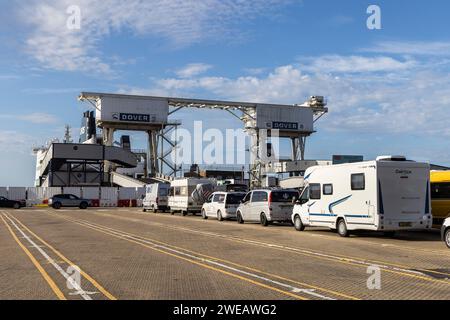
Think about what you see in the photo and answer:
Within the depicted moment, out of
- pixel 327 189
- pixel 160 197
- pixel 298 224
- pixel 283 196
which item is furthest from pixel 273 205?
pixel 160 197

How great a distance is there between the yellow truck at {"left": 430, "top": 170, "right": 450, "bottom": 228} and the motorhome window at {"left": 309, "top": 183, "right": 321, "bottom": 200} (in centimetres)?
485

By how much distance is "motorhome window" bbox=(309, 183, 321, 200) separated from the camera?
22216 millimetres

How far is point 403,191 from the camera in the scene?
19203 mm

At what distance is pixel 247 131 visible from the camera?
97.6 metres

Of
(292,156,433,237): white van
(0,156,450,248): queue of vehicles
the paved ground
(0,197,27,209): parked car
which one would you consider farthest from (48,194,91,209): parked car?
(292,156,433,237): white van

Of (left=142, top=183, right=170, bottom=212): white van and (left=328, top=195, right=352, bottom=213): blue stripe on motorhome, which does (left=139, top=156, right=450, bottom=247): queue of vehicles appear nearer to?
(left=328, top=195, right=352, bottom=213): blue stripe on motorhome

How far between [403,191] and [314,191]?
4199mm

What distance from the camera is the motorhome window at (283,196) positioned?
26656 millimetres

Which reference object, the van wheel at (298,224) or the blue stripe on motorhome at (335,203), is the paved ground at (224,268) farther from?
the van wheel at (298,224)

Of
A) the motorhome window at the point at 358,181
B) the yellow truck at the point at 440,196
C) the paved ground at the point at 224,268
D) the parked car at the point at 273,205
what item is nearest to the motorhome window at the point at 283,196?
the parked car at the point at 273,205

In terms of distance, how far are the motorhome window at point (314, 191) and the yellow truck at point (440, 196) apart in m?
4.85
